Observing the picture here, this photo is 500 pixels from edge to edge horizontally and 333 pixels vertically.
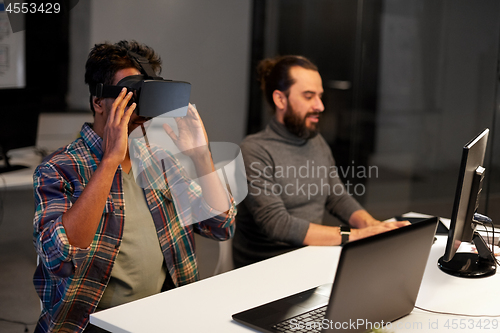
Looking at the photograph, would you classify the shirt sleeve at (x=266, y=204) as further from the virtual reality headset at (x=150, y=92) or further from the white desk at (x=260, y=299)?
the virtual reality headset at (x=150, y=92)

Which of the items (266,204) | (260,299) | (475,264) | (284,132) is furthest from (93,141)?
(475,264)

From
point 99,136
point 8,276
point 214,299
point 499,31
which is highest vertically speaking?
point 499,31

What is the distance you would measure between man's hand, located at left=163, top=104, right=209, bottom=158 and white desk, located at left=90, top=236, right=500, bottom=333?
39cm

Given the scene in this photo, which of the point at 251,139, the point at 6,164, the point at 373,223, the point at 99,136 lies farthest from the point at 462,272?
the point at 6,164

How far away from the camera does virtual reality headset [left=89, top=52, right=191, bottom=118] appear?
1.42m

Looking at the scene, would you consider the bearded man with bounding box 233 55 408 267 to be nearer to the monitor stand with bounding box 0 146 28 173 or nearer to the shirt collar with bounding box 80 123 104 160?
the shirt collar with bounding box 80 123 104 160

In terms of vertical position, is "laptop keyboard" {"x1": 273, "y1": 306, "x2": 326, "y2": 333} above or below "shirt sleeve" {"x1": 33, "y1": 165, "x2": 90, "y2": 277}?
below

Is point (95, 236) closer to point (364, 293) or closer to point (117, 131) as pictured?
point (117, 131)

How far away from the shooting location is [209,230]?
169 cm

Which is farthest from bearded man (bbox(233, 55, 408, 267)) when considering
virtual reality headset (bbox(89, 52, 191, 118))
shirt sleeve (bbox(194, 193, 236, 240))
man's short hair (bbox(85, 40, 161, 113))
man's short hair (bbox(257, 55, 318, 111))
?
man's short hair (bbox(85, 40, 161, 113))

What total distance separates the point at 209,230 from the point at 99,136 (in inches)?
18.3

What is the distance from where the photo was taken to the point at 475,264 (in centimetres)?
161

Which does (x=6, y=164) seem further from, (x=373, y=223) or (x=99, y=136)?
(x=373, y=223)

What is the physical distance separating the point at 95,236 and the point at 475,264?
3.79 feet
